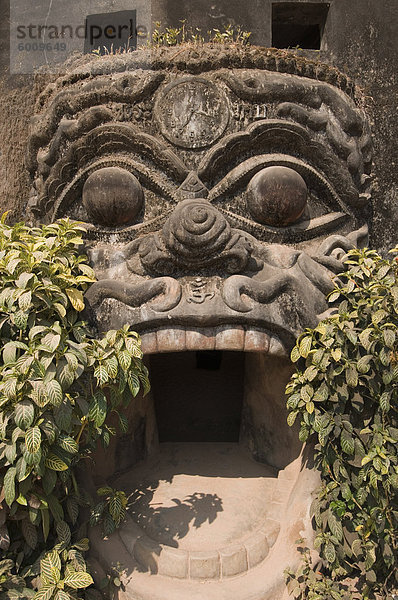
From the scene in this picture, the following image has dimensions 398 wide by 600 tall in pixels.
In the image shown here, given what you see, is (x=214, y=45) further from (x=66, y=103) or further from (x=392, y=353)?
(x=392, y=353)

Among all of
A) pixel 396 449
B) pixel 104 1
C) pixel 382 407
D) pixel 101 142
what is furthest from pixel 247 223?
pixel 104 1

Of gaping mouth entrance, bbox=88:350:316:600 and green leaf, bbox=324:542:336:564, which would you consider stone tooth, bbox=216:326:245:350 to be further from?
green leaf, bbox=324:542:336:564

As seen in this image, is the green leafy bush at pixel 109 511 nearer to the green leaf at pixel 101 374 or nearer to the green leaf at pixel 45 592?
the green leaf at pixel 45 592

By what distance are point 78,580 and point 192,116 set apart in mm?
2639

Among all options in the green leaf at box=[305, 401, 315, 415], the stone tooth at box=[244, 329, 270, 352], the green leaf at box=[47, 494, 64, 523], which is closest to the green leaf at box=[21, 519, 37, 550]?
the green leaf at box=[47, 494, 64, 523]

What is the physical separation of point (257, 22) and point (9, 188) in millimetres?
2563

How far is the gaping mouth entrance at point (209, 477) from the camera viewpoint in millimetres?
2814

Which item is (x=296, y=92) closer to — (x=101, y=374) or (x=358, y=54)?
(x=358, y=54)

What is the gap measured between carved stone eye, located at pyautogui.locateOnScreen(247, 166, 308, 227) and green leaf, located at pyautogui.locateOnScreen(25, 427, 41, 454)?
1.77m

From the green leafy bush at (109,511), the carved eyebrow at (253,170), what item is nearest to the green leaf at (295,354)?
the carved eyebrow at (253,170)

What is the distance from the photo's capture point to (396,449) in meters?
2.77

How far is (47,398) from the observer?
224cm

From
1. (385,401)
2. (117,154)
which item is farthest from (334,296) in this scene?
(117,154)

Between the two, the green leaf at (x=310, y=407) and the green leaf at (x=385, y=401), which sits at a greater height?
the green leaf at (x=385, y=401)
